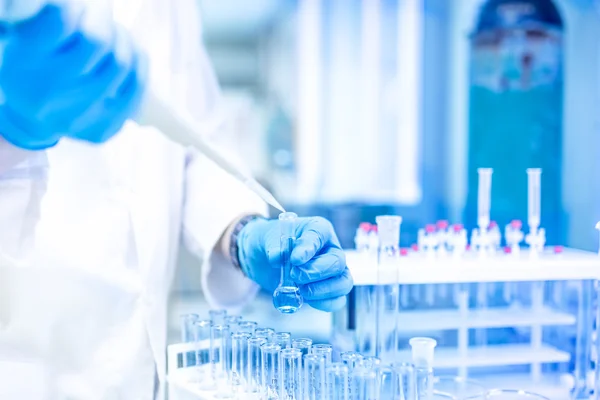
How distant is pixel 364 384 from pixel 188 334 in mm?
442

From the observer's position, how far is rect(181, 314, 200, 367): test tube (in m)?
1.26

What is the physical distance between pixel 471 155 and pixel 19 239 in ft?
8.22

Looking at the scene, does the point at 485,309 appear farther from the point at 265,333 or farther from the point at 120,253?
the point at 120,253

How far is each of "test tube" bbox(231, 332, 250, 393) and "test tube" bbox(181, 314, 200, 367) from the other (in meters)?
0.12

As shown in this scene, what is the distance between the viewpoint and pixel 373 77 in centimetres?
346

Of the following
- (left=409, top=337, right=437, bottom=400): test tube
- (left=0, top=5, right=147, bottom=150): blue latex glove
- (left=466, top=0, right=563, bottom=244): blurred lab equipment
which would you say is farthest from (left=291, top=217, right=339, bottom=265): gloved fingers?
(left=466, top=0, right=563, bottom=244): blurred lab equipment

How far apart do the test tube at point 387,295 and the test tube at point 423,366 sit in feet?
0.44

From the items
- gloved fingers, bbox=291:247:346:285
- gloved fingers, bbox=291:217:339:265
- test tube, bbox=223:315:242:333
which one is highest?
gloved fingers, bbox=291:217:339:265

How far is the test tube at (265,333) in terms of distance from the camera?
3.74 ft

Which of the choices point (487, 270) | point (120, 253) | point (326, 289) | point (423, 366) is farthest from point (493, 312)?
point (120, 253)

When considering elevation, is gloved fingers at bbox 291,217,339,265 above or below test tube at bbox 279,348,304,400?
above

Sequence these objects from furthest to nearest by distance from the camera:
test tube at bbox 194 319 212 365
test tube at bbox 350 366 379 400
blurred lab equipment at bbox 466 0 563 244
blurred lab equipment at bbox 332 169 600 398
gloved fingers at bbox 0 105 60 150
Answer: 1. blurred lab equipment at bbox 466 0 563 244
2. blurred lab equipment at bbox 332 169 600 398
3. test tube at bbox 194 319 212 365
4. test tube at bbox 350 366 379 400
5. gloved fingers at bbox 0 105 60 150

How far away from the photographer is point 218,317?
1.29 meters

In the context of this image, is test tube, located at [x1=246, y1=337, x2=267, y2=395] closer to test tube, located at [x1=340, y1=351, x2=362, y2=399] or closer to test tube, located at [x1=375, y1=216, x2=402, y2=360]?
test tube, located at [x1=340, y1=351, x2=362, y2=399]
